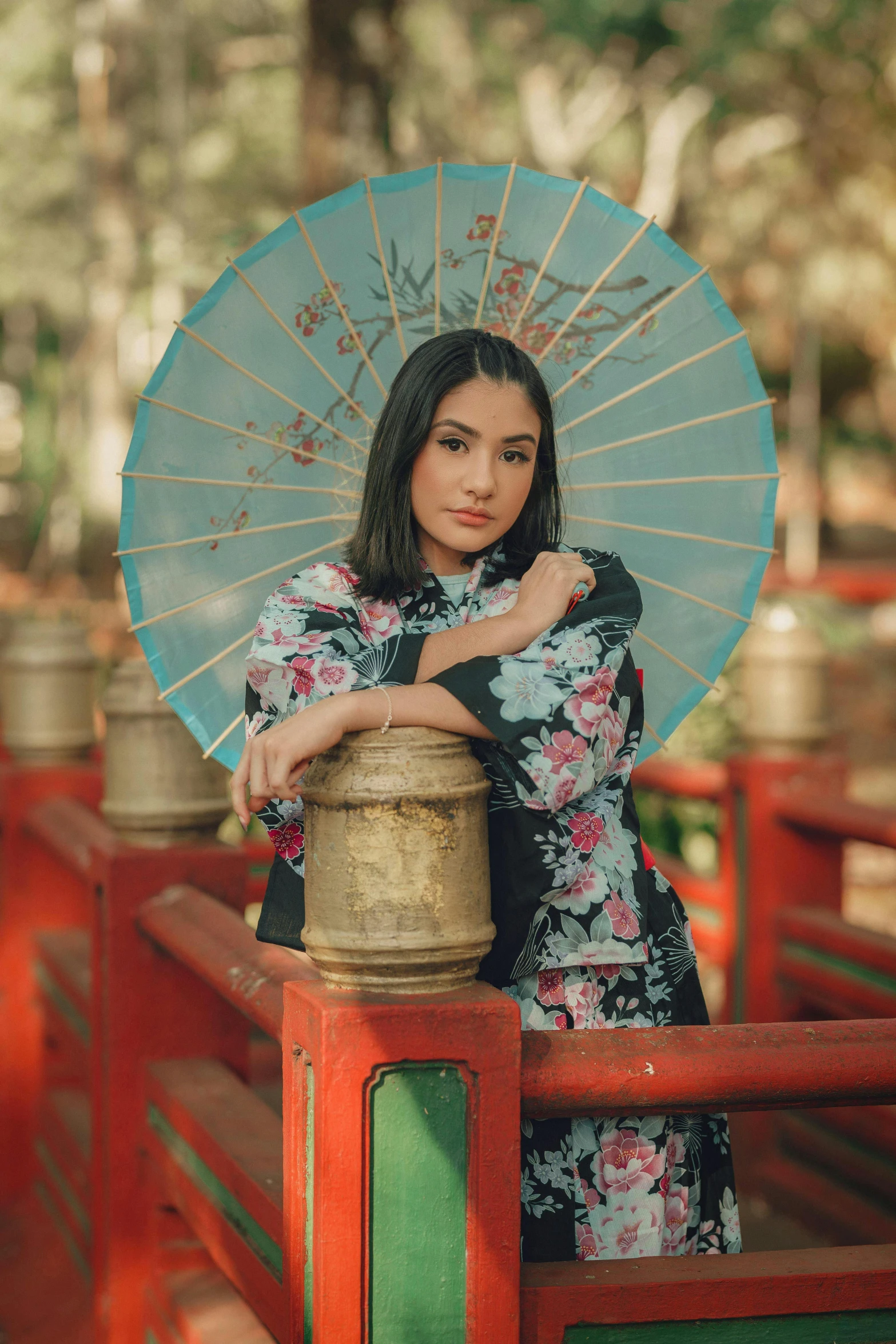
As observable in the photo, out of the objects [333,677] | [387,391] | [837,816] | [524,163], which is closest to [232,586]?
[387,391]

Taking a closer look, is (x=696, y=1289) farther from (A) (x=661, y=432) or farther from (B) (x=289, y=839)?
(A) (x=661, y=432)

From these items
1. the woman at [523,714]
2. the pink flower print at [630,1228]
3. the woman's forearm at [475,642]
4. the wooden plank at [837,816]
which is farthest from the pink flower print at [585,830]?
the wooden plank at [837,816]

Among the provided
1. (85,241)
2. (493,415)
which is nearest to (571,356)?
(493,415)

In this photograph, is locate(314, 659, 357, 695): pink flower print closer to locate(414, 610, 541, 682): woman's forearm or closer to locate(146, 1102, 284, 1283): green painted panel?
Result: locate(414, 610, 541, 682): woman's forearm

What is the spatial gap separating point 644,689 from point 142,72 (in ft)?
58.5

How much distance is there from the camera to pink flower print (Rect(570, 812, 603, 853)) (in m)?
1.63

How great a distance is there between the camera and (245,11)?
16.8m

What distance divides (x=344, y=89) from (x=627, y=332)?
424cm

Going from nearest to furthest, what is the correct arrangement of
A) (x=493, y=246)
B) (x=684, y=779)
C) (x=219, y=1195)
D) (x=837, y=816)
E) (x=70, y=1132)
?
(x=219, y=1195) → (x=493, y=246) → (x=70, y=1132) → (x=837, y=816) → (x=684, y=779)

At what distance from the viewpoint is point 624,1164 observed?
5.65 feet

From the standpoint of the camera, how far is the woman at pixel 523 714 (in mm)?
1451

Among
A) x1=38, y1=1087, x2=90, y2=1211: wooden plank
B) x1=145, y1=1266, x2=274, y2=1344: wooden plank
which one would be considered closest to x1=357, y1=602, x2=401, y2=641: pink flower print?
x1=145, y1=1266, x2=274, y2=1344: wooden plank

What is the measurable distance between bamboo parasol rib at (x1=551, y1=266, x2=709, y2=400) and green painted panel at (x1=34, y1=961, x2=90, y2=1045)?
66.8 inches

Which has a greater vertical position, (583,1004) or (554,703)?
(554,703)
